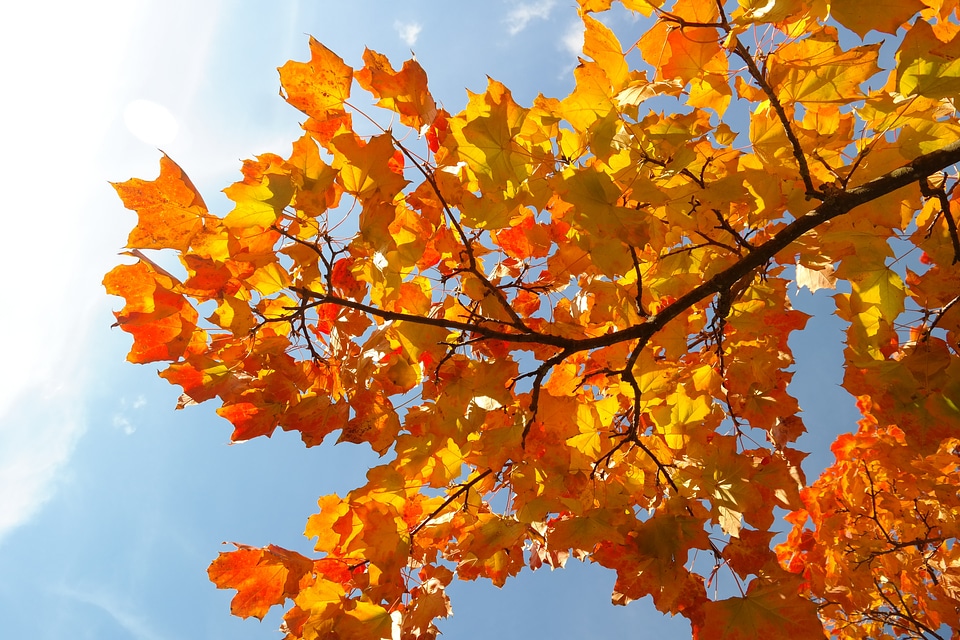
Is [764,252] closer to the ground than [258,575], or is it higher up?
higher up

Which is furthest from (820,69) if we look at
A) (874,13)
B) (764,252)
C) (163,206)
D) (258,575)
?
(258,575)

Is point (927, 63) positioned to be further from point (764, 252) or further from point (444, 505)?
point (444, 505)

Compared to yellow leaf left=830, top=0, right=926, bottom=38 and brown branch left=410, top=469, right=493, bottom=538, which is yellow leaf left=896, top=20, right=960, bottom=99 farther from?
brown branch left=410, top=469, right=493, bottom=538

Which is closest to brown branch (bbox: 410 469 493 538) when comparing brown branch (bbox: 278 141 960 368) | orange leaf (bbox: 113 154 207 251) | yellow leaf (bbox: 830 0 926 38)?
brown branch (bbox: 278 141 960 368)

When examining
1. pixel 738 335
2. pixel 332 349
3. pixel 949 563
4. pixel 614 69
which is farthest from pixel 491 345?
pixel 949 563

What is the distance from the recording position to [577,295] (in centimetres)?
217

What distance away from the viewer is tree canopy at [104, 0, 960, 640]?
1724 millimetres

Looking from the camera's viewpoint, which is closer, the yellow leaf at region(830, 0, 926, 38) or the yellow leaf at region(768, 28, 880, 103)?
the yellow leaf at region(830, 0, 926, 38)

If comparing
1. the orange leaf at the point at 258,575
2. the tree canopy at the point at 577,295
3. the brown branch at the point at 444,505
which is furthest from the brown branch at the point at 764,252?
the orange leaf at the point at 258,575

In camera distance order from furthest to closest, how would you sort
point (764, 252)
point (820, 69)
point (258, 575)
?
point (258, 575)
point (764, 252)
point (820, 69)

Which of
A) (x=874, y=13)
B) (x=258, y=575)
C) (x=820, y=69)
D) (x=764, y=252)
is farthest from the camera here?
(x=258, y=575)

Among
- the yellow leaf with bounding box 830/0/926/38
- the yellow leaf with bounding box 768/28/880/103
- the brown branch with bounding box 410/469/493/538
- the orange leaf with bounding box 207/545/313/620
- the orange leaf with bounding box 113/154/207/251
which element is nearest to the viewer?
the yellow leaf with bounding box 830/0/926/38

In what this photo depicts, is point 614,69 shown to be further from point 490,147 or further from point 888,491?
point 888,491

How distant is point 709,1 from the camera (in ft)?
5.78
